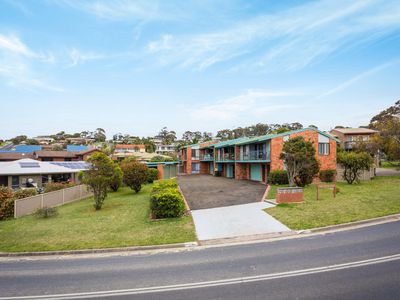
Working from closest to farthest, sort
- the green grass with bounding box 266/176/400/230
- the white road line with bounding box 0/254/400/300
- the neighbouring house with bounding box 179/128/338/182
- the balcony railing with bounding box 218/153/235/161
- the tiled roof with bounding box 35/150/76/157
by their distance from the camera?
the white road line with bounding box 0/254/400/300 → the green grass with bounding box 266/176/400/230 → the neighbouring house with bounding box 179/128/338/182 → the balcony railing with bounding box 218/153/235/161 → the tiled roof with bounding box 35/150/76/157

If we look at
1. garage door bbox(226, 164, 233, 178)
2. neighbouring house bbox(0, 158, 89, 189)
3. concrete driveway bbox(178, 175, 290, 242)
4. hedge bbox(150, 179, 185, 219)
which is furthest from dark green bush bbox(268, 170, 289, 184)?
neighbouring house bbox(0, 158, 89, 189)

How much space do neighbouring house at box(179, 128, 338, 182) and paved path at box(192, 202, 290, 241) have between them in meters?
12.8

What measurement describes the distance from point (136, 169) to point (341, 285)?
2026 cm

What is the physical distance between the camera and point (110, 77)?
27.4 meters

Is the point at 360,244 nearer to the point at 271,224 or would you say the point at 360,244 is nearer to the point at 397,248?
the point at 397,248

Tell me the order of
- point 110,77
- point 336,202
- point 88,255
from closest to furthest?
point 88,255 < point 336,202 < point 110,77

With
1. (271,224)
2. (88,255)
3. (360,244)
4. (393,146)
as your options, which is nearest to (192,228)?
(271,224)

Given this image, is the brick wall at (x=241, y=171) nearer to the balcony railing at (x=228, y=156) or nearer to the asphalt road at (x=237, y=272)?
the balcony railing at (x=228, y=156)

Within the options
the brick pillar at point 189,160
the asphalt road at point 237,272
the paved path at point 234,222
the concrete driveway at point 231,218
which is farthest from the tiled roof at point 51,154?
the asphalt road at point 237,272

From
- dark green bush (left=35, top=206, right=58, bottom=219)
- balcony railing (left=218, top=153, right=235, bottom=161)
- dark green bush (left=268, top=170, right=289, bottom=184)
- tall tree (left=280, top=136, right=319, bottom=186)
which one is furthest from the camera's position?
balcony railing (left=218, top=153, right=235, bottom=161)

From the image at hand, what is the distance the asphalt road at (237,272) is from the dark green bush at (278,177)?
16.3 metres

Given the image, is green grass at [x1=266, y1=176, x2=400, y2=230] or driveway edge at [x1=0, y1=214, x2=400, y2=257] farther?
green grass at [x1=266, y1=176, x2=400, y2=230]

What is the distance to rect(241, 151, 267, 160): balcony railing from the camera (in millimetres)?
29723

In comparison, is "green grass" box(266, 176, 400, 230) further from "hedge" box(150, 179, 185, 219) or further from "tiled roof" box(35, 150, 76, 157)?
"tiled roof" box(35, 150, 76, 157)
